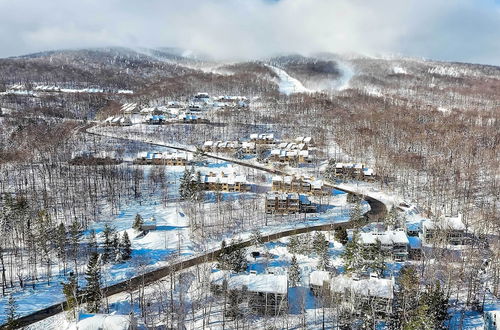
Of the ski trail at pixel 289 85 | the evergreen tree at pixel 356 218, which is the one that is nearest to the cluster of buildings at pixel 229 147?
the evergreen tree at pixel 356 218

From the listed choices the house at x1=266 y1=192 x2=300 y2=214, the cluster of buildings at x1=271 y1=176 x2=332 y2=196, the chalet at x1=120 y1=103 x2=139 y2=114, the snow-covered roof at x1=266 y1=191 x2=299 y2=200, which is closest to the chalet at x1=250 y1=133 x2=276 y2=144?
the cluster of buildings at x1=271 y1=176 x2=332 y2=196

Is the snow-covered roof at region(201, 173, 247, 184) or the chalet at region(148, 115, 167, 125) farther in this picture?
the chalet at region(148, 115, 167, 125)

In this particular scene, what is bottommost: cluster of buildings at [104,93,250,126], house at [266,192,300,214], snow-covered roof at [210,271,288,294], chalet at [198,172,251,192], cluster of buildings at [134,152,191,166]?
snow-covered roof at [210,271,288,294]

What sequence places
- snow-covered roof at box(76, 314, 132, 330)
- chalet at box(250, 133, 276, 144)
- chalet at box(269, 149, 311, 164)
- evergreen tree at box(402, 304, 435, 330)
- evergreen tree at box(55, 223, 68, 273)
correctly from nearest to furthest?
evergreen tree at box(402, 304, 435, 330), snow-covered roof at box(76, 314, 132, 330), evergreen tree at box(55, 223, 68, 273), chalet at box(269, 149, 311, 164), chalet at box(250, 133, 276, 144)

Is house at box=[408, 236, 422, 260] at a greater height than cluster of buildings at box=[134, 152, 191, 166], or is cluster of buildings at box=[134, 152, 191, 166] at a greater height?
cluster of buildings at box=[134, 152, 191, 166]

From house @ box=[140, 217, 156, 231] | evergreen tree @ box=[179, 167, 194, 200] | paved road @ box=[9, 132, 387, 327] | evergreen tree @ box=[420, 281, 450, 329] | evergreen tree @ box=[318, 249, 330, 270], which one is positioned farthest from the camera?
evergreen tree @ box=[179, 167, 194, 200]

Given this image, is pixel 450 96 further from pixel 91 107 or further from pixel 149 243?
pixel 149 243

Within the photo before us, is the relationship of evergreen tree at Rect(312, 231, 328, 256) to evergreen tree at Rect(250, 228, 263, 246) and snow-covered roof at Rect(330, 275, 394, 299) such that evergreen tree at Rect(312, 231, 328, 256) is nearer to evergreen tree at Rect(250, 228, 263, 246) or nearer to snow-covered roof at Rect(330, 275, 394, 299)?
snow-covered roof at Rect(330, 275, 394, 299)
